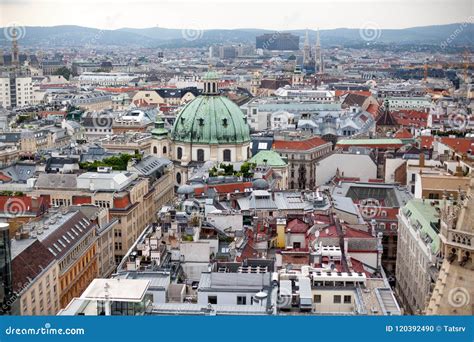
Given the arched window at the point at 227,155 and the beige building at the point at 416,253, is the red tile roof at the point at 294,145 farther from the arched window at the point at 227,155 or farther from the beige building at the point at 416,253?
the beige building at the point at 416,253

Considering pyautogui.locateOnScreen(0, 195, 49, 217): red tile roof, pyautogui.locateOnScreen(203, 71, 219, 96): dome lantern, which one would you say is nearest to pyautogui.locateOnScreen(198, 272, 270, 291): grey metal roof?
pyautogui.locateOnScreen(0, 195, 49, 217): red tile roof

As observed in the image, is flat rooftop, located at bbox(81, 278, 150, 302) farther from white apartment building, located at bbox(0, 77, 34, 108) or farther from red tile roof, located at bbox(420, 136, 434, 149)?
white apartment building, located at bbox(0, 77, 34, 108)

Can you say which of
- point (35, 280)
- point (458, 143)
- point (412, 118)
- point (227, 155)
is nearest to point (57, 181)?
point (35, 280)

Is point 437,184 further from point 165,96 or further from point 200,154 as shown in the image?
point 165,96

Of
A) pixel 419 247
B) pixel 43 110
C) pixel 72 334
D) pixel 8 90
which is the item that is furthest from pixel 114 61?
pixel 72 334

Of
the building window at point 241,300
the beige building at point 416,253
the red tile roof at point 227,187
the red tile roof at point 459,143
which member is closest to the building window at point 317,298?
the building window at point 241,300
